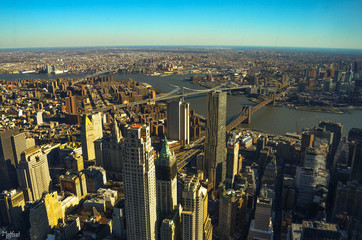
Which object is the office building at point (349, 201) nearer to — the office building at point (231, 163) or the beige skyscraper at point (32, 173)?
the office building at point (231, 163)

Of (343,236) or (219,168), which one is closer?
(343,236)

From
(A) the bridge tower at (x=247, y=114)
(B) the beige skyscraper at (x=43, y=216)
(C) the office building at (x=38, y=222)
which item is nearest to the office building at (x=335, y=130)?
(A) the bridge tower at (x=247, y=114)

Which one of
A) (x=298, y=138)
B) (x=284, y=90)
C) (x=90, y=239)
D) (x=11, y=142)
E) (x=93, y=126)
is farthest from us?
(x=284, y=90)

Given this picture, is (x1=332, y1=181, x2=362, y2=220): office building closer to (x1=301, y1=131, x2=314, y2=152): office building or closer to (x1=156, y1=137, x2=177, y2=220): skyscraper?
(x1=301, y1=131, x2=314, y2=152): office building

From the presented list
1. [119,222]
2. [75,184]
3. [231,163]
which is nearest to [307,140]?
[231,163]

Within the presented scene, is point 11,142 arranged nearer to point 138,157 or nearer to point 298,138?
point 138,157

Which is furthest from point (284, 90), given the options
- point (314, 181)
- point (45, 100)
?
point (45, 100)
